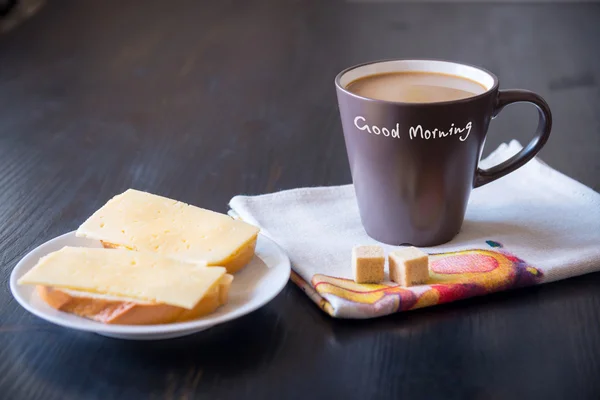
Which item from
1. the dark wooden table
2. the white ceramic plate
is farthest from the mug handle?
the white ceramic plate

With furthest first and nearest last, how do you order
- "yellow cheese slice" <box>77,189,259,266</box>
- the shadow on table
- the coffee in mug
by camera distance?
the coffee in mug, "yellow cheese slice" <box>77,189,259,266</box>, the shadow on table

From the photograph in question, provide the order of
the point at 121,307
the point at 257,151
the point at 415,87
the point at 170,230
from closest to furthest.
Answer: the point at 121,307 < the point at 170,230 < the point at 415,87 < the point at 257,151

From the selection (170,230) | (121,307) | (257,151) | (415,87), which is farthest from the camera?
(257,151)

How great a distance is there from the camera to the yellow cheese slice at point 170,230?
0.76 metres

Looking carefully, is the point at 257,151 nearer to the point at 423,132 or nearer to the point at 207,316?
the point at 423,132

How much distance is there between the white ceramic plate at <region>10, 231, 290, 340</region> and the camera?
656 mm

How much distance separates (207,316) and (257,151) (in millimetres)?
585

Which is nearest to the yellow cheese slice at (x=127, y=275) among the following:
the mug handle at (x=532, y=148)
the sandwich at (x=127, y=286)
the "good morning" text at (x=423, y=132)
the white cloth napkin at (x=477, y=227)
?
the sandwich at (x=127, y=286)

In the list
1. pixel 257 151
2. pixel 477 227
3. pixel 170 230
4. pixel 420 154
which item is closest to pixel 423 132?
pixel 420 154

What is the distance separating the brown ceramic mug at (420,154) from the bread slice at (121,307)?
10.4 inches

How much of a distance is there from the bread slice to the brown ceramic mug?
0.87ft

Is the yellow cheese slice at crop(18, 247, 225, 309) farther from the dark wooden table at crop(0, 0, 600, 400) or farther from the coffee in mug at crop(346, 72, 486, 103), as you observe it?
the coffee in mug at crop(346, 72, 486, 103)

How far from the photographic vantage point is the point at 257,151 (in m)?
1.25

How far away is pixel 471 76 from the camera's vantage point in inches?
36.4
